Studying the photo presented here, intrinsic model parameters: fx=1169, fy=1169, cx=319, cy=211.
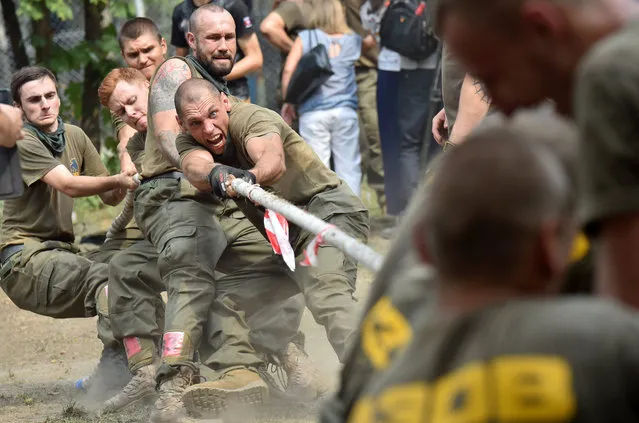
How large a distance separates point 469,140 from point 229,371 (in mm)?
4554

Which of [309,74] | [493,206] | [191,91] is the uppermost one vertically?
[493,206]

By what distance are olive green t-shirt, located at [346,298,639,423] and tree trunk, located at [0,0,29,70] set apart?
10.3m

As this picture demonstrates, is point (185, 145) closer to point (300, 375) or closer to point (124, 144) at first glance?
point (300, 375)

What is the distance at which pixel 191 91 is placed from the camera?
19.8 feet

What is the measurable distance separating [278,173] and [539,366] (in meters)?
4.38

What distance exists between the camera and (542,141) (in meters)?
1.79

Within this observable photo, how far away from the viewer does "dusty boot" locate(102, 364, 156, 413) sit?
21.1 feet

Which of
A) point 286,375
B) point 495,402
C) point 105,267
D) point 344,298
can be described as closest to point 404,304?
point 495,402

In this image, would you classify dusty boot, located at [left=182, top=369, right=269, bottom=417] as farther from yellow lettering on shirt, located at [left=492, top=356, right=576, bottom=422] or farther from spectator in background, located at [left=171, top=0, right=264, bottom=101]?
yellow lettering on shirt, located at [left=492, top=356, right=576, bottom=422]

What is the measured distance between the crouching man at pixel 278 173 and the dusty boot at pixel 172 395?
2.45 feet

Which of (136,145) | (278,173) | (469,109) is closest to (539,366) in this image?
(469,109)

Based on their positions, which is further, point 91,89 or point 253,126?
point 91,89

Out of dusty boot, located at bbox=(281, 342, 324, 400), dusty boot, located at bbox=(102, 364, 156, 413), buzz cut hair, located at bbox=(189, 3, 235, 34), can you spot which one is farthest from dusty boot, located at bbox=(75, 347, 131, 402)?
buzz cut hair, located at bbox=(189, 3, 235, 34)

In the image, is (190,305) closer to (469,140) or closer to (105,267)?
(105,267)
